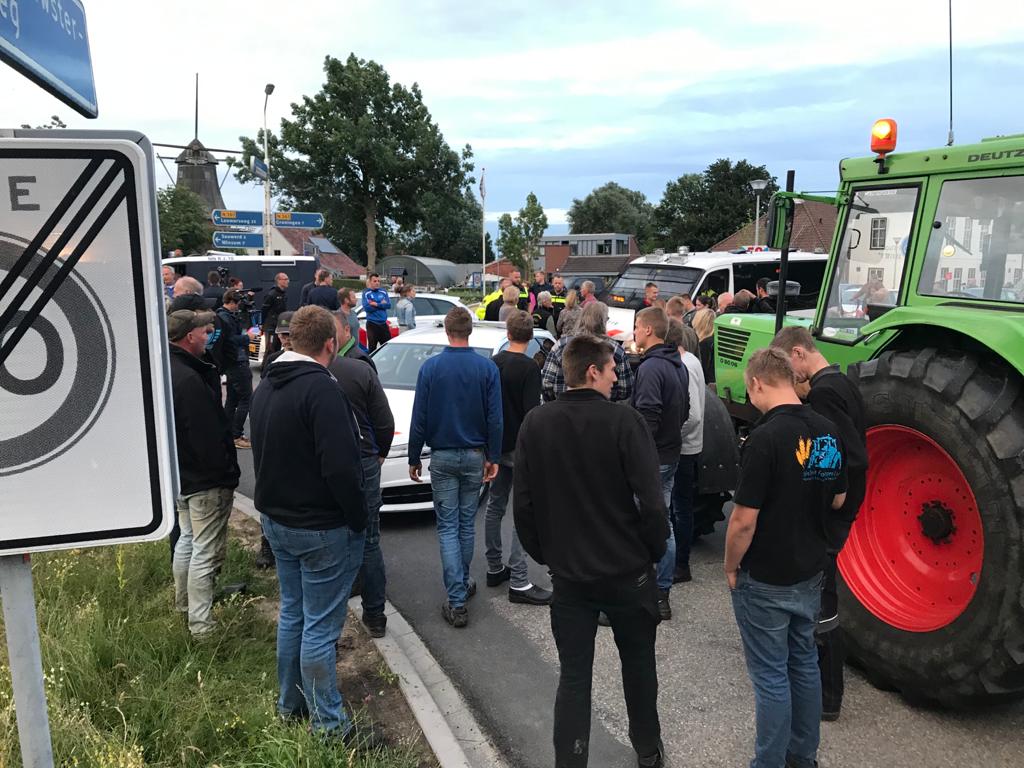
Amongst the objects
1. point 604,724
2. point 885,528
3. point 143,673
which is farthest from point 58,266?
point 885,528

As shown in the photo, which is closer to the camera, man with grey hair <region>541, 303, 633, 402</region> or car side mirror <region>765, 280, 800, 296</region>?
man with grey hair <region>541, 303, 633, 402</region>

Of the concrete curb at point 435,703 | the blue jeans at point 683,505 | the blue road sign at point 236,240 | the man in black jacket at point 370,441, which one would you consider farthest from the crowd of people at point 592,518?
the blue road sign at point 236,240

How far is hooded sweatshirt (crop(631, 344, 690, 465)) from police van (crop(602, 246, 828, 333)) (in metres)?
7.30

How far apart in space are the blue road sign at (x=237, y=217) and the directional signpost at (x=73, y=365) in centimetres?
2265

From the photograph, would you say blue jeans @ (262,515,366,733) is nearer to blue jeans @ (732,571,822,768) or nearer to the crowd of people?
the crowd of people

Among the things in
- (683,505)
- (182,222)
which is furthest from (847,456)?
(182,222)

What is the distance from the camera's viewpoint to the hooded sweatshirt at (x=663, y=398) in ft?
15.6

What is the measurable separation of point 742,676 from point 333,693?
2188 mm

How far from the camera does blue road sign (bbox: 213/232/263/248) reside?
21.5 meters

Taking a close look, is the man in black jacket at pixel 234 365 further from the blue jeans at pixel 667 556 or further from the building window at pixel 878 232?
the building window at pixel 878 232

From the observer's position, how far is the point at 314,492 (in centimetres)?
338

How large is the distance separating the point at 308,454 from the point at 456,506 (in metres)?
1.76

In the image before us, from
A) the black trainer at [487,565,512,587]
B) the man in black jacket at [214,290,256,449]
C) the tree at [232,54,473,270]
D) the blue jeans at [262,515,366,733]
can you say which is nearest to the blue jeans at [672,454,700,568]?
the black trainer at [487,565,512,587]

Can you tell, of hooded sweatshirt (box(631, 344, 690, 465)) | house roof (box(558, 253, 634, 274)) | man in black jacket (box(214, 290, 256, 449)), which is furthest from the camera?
house roof (box(558, 253, 634, 274))
